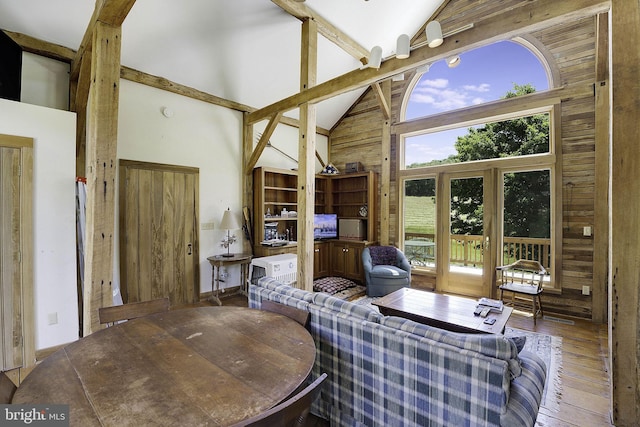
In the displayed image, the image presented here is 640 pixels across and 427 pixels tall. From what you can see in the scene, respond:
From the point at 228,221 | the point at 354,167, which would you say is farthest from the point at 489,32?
the point at 354,167

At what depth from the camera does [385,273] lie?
4.33 metres

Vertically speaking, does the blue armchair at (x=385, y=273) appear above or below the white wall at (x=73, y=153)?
below

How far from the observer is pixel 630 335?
1648 millimetres

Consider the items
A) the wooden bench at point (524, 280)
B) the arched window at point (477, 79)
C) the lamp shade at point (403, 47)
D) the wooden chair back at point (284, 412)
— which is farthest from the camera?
the arched window at point (477, 79)

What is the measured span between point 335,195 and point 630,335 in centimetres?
501

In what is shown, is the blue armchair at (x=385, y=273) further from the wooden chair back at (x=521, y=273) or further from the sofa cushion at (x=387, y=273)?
the wooden chair back at (x=521, y=273)

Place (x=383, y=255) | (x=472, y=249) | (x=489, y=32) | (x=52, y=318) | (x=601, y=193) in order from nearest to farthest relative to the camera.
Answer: (x=489, y=32), (x=52, y=318), (x=601, y=193), (x=472, y=249), (x=383, y=255)

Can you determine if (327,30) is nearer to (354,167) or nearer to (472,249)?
(354,167)

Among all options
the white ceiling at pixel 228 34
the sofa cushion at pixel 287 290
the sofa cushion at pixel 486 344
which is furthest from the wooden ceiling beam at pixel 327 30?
the sofa cushion at pixel 486 344

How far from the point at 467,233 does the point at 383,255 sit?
1.45m

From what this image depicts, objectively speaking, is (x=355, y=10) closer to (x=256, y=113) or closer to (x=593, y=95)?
(x=256, y=113)

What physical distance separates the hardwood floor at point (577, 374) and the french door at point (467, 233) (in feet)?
3.00

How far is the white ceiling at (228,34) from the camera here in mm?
2838

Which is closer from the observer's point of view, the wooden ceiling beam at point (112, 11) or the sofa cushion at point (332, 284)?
the wooden ceiling beam at point (112, 11)
